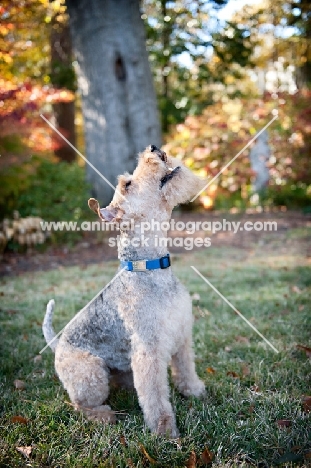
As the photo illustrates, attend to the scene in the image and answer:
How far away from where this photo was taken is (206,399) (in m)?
3.12

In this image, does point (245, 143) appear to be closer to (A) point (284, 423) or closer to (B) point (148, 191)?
(B) point (148, 191)

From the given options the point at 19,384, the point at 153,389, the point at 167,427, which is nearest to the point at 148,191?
the point at 153,389

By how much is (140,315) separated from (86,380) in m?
0.56

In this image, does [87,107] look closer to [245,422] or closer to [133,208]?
[133,208]

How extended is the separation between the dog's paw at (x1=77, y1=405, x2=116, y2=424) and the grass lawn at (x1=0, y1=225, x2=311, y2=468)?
6 centimetres

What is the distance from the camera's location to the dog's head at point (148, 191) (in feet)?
9.17

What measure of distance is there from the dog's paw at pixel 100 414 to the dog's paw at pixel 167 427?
403mm

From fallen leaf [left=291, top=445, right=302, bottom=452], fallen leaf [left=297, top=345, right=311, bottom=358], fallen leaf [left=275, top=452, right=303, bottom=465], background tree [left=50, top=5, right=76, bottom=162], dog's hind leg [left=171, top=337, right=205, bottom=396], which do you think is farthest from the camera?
background tree [left=50, top=5, right=76, bottom=162]

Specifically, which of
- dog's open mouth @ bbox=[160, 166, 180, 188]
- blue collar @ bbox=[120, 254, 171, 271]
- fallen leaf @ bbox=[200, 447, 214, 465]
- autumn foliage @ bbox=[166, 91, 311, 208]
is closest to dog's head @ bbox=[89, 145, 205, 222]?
dog's open mouth @ bbox=[160, 166, 180, 188]

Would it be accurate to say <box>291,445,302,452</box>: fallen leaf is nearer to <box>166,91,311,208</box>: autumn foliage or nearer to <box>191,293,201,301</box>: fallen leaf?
<box>191,293,201,301</box>: fallen leaf

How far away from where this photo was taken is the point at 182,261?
24.8ft

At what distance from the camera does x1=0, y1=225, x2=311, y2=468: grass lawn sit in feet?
8.12

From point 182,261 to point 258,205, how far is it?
17.5ft

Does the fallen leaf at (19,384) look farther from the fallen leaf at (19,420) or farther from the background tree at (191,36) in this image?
the background tree at (191,36)
